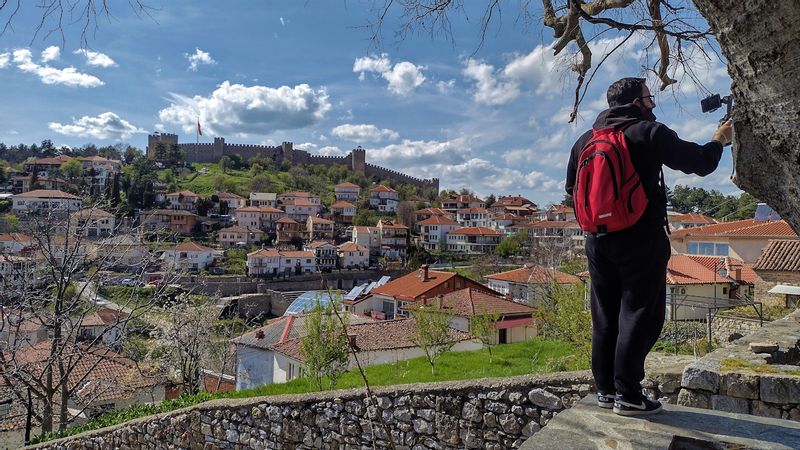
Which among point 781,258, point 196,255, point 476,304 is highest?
point 781,258

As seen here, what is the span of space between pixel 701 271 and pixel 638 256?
20626 millimetres

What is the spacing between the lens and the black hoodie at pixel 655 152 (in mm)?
2133

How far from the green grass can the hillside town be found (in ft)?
4.71

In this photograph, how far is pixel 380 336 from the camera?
17734mm

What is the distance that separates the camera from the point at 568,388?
3.81 meters

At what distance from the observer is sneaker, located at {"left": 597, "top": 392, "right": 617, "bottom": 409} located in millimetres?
2449

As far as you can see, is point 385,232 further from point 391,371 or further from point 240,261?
point 391,371

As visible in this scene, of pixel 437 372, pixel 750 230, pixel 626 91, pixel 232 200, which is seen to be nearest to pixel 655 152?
pixel 626 91

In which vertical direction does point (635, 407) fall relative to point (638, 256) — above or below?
below

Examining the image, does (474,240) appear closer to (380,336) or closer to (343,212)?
(343,212)

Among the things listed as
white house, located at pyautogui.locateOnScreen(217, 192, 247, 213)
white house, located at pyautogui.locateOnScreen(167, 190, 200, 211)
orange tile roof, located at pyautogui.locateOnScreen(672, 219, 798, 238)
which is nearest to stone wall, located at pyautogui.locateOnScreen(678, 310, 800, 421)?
orange tile roof, located at pyautogui.locateOnScreen(672, 219, 798, 238)

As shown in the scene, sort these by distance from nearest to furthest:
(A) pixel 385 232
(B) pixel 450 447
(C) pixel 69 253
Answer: (B) pixel 450 447 < (C) pixel 69 253 < (A) pixel 385 232

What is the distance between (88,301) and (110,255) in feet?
3.47

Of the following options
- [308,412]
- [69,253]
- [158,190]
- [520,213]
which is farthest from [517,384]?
[520,213]
